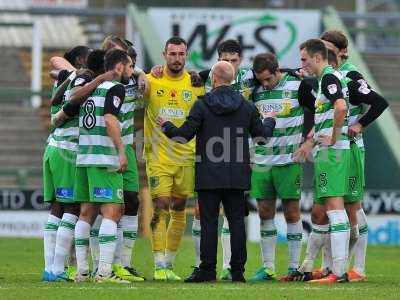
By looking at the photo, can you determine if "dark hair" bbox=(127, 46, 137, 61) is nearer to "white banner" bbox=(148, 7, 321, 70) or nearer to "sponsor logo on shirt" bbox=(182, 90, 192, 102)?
"sponsor logo on shirt" bbox=(182, 90, 192, 102)

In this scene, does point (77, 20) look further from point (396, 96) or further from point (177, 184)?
point (177, 184)

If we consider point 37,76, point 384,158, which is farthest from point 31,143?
point 384,158

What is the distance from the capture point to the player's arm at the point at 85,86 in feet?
39.5

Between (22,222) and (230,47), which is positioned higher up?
(230,47)

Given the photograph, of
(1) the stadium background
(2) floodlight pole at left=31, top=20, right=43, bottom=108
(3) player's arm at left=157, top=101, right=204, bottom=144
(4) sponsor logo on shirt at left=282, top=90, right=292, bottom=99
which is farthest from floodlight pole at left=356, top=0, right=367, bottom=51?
(3) player's arm at left=157, top=101, right=204, bottom=144

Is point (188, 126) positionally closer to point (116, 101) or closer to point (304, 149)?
point (116, 101)

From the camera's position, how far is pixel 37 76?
90.3 ft

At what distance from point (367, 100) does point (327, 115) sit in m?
0.63

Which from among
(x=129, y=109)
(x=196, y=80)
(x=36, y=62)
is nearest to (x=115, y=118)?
(x=129, y=109)

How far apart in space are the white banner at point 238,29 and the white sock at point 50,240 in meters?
14.1

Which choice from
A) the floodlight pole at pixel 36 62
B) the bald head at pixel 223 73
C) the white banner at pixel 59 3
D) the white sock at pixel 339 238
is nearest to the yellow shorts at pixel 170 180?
the bald head at pixel 223 73

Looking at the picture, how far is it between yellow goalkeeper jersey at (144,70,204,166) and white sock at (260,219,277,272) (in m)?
1.04

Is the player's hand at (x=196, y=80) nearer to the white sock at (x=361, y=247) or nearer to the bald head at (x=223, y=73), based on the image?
the bald head at (x=223, y=73)

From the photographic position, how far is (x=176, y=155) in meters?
13.1
